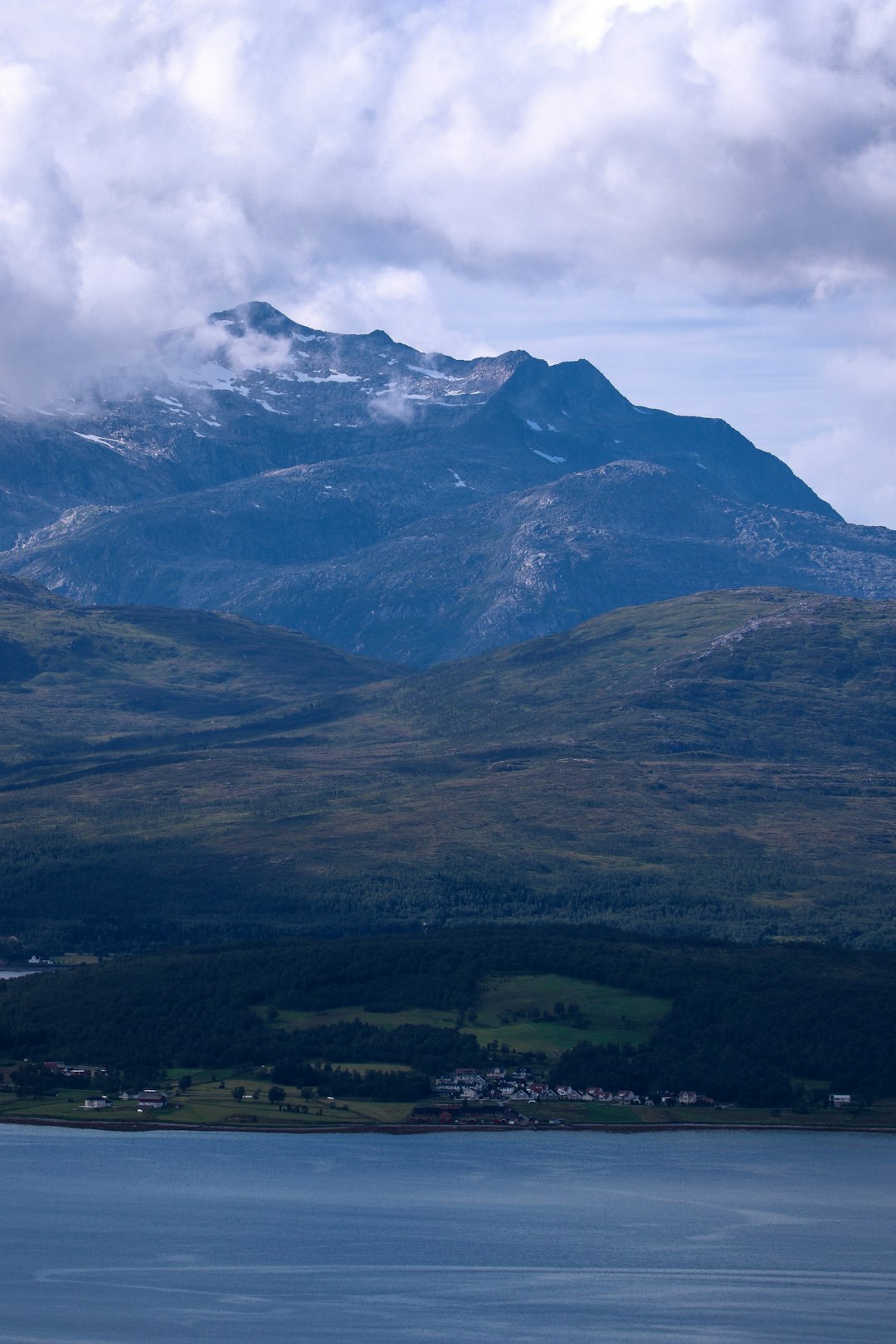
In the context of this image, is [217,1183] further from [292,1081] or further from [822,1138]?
[822,1138]

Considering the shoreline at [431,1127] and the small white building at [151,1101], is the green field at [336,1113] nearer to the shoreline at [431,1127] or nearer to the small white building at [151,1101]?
the shoreline at [431,1127]

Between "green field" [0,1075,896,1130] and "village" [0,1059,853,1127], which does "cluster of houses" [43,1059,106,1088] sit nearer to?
"village" [0,1059,853,1127]

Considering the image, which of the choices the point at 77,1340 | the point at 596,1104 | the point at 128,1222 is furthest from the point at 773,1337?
the point at 596,1104

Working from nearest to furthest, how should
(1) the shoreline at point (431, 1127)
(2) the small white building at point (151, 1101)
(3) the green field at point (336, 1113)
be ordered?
(1) the shoreline at point (431, 1127) < (3) the green field at point (336, 1113) < (2) the small white building at point (151, 1101)

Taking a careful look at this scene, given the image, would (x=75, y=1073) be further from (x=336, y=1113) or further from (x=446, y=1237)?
(x=446, y=1237)

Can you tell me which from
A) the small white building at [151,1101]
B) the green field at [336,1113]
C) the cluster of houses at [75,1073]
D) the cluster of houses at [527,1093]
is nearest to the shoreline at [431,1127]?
the green field at [336,1113]

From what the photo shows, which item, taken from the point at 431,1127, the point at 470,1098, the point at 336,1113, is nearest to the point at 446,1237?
the point at 431,1127
